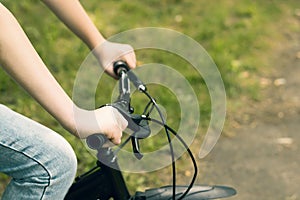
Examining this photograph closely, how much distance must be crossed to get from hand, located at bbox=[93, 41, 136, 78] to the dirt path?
1473 millimetres

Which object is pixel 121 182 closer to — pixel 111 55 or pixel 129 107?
pixel 129 107

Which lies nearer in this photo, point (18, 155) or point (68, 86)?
point (18, 155)

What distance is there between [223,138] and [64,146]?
228 centimetres

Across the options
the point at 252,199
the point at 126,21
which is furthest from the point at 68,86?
the point at 252,199

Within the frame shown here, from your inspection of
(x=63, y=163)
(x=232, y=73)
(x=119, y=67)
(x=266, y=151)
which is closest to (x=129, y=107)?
(x=119, y=67)

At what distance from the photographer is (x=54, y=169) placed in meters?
1.89

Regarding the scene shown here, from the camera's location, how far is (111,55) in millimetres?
2299

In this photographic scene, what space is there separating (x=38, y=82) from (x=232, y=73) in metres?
3.09

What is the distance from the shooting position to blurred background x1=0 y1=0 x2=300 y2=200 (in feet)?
12.2

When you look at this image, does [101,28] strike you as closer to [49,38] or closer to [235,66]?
[49,38]

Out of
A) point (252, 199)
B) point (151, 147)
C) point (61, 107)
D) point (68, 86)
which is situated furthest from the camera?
point (68, 86)

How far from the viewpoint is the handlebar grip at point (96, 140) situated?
1874 millimetres

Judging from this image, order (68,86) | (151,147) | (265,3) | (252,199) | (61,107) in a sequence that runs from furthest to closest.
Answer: (265,3) < (68,86) < (151,147) < (252,199) < (61,107)

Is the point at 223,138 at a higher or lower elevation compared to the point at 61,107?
higher
